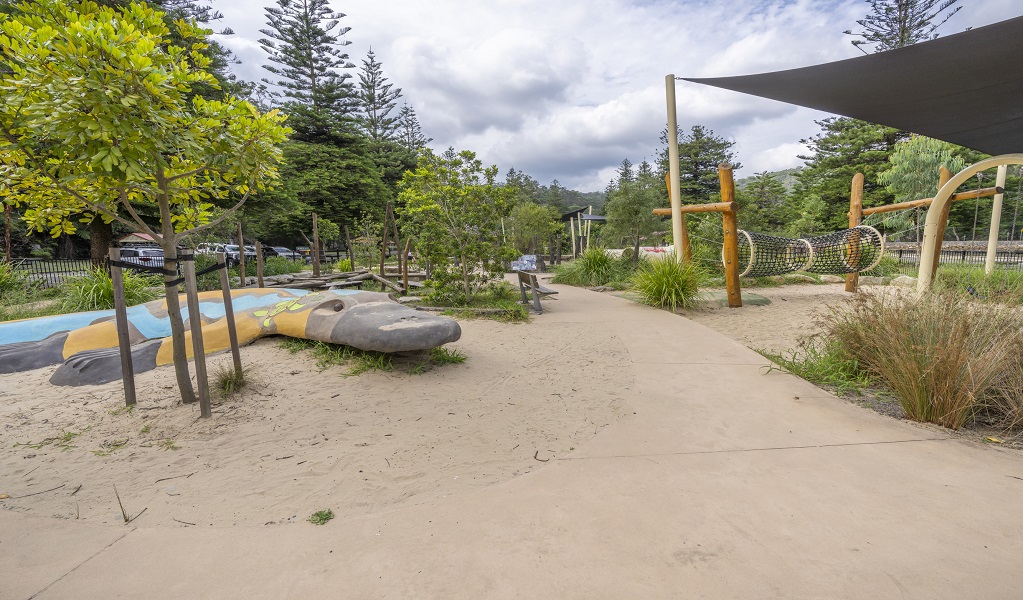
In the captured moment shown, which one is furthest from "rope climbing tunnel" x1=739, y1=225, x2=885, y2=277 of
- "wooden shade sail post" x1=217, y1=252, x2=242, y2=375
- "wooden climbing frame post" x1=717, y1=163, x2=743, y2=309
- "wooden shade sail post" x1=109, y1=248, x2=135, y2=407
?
"wooden shade sail post" x1=109, y1=248, x2=135, y2=407

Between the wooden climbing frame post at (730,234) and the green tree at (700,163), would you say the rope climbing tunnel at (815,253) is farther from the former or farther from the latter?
the green tree at (700,163)

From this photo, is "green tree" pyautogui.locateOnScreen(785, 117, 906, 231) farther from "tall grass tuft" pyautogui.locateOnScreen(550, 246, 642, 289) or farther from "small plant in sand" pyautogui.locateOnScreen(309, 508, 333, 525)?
"small plant in sand" pyautogui.locateOnScreen(309, 508, 333, 525)

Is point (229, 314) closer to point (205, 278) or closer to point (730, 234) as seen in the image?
point (730, 234)

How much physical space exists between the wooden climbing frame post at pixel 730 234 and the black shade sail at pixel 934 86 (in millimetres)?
2635

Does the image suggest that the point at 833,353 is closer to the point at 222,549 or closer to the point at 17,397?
the point at 222,549

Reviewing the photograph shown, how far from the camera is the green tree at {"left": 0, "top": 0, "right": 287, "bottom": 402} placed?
1957 mm

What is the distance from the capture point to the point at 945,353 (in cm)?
266

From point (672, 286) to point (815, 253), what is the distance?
3.91 metres

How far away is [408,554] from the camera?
160 centimetres

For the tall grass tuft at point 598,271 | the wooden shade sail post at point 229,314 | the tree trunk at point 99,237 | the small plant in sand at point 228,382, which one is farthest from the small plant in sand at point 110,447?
the tree trunk at point 99,237

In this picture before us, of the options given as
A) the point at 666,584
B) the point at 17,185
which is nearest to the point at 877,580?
the point at 666,584

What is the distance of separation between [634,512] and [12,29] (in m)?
3.54

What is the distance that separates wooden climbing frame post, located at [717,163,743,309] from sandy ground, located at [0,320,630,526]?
4.18 metres

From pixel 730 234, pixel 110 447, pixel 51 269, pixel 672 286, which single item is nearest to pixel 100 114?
pixel 110 447
